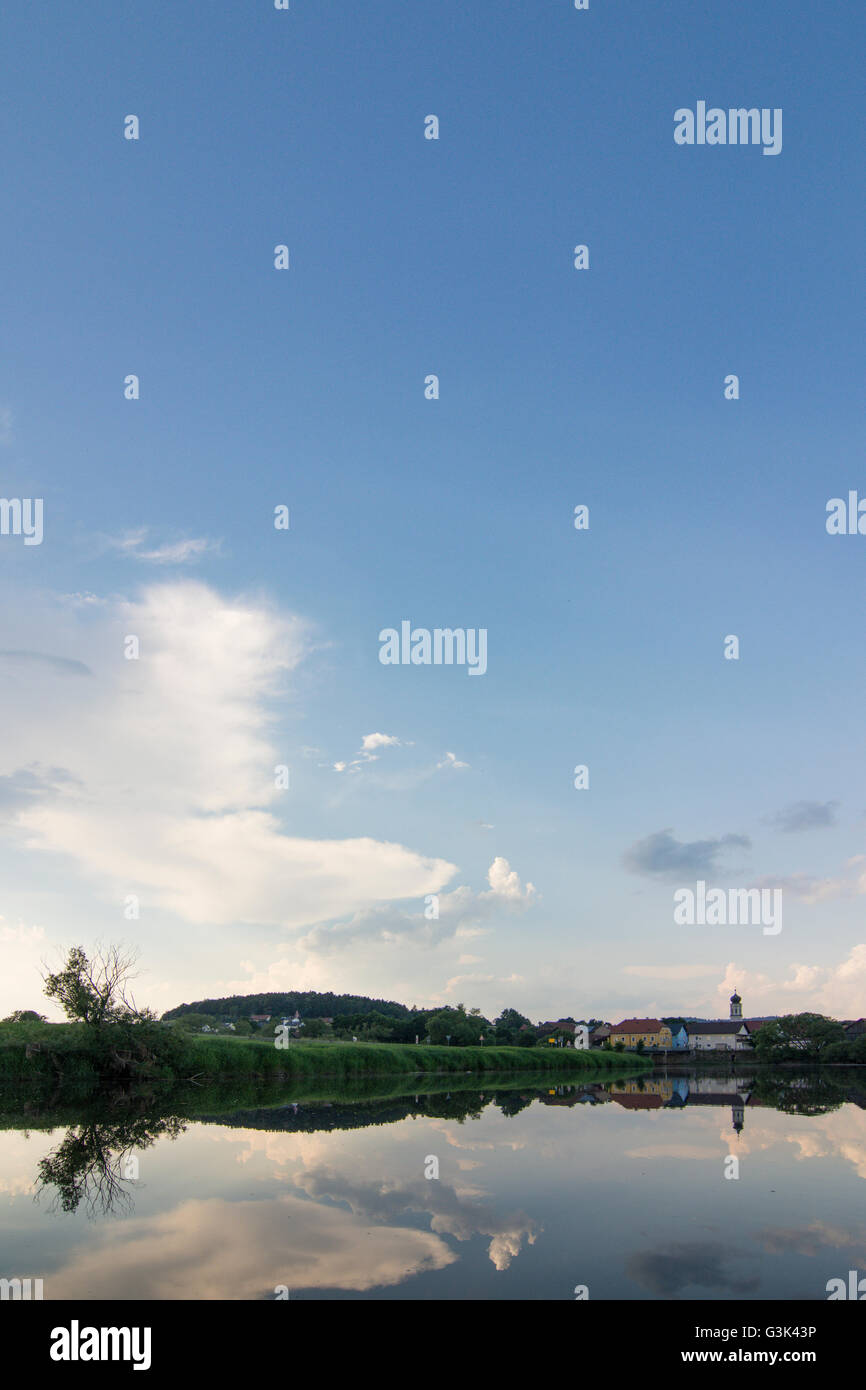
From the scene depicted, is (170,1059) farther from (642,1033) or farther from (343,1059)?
(642,1033)

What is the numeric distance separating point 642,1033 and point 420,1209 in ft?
557

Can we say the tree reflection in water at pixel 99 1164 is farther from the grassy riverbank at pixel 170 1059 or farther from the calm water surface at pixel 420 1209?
the grassy riverbank at pixel 170 1059

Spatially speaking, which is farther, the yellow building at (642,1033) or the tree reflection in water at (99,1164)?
the yellow building at (642,1033)

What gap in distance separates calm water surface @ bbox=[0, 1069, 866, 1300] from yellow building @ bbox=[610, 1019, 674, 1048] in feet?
481

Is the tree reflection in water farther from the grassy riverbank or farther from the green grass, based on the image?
the green grass

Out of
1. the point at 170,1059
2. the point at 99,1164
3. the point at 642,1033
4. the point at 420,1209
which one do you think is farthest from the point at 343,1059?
the point at 642,1033

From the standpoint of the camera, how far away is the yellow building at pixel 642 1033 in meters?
169

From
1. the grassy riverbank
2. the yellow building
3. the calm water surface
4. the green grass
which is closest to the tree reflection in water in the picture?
the calm water surface

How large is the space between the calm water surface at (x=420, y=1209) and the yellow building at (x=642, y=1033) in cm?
14662

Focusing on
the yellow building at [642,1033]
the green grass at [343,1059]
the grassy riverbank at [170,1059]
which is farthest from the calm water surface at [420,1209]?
the yellow building at [642,1033]

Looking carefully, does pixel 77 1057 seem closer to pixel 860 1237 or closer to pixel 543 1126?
pixel 543 1126

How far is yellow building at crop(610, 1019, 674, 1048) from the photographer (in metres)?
169
